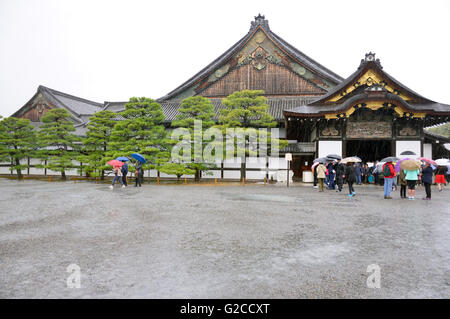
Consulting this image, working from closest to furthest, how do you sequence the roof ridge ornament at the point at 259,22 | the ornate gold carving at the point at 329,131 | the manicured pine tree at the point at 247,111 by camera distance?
the manicured pine tree at the point at 247,111 < the ornate gold carving at the point at 329,131 < the roof ridge ornament at the point at 259,22

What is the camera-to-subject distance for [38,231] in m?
6.17

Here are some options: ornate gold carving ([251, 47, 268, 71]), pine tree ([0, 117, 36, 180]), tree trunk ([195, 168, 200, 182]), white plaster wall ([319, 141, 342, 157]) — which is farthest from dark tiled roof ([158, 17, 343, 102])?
pine tree ([0, 117, 36, 180])

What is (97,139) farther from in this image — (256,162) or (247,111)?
(256,162)

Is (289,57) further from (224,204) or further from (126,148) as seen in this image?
(224,204)

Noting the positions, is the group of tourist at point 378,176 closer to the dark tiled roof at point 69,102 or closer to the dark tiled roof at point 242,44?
the dark tiled roof at point 242,44

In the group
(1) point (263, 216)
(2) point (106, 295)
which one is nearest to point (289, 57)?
(1) point (263, 216)

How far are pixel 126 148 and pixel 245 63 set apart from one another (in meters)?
13.5

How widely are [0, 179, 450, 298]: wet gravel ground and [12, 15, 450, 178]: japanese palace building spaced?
12474mm

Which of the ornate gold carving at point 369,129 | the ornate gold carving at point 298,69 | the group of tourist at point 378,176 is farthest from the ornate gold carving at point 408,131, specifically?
the ornate gold carving at point 298,69

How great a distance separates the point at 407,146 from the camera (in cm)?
1947

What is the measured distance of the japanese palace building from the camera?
19219mm

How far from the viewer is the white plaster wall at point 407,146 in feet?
63.5

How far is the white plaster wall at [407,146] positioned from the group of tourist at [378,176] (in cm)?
166

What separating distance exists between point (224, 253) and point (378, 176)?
18028 millimetres
